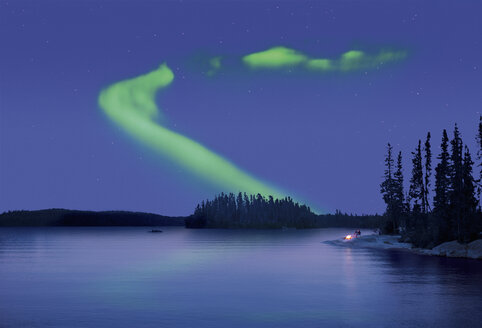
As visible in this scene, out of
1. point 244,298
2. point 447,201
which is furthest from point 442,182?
point 244,298

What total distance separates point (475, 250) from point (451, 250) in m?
5.66

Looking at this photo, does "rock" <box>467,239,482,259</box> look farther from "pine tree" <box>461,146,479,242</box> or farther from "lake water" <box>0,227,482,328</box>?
"lake water" <box>0,227,482,328</box>

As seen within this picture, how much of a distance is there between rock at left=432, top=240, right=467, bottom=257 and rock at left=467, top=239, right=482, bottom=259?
84 centimetres

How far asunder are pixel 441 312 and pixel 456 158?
73.2 meters

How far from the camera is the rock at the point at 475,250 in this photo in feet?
239

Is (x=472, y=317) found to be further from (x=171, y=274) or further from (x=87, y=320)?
(x=171, y=274)

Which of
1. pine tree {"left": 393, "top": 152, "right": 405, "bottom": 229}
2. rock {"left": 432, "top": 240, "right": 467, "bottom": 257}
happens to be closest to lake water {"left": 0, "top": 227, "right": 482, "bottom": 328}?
rock {"left": 432, "top": 240, "right": 467, "bottom": 257}

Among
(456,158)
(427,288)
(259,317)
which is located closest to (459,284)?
(427,288)

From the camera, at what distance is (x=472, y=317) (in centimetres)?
2642

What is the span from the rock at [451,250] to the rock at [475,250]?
0.84 metres

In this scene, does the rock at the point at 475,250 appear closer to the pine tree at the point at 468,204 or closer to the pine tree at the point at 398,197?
the pine tree at the point at 468,204

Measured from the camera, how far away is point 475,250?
245 ft

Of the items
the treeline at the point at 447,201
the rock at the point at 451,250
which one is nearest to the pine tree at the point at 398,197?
the treeline at the point at 447,201

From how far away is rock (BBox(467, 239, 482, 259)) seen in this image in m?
72.9
